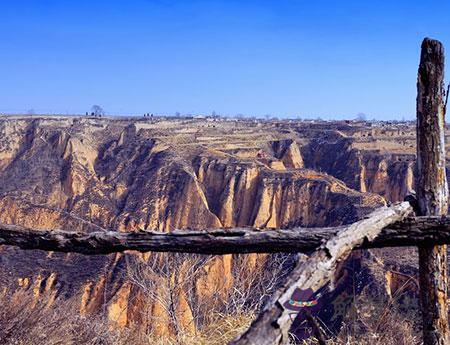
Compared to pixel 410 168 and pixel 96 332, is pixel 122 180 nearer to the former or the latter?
pixel 410 168

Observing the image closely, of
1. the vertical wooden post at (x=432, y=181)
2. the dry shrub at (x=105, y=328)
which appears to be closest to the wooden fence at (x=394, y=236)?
the vertical wooden post at (x=432, y=181)

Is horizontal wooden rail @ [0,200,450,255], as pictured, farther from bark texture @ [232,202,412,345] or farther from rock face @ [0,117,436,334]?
rock face @ [0,117,436,334]

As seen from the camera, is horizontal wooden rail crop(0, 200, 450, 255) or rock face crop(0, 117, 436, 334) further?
rock face crop(0, 117, 436, 334)

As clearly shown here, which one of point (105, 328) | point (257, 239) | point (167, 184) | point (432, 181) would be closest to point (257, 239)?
point (257, 239)

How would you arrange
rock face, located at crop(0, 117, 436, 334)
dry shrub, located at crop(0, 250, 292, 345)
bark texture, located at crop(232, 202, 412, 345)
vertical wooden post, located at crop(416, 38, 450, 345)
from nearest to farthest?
bark texture, located at crop(232, 202, 412, 345) < vertical wooden post, located at crop(416, 38, 450, 345) < dry shrub, located at crop(0, 250, 292, 345) < rock face, located at crop(0, 117, 436, 334)

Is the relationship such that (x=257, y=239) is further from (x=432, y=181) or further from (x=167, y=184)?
(x=167, y=184)

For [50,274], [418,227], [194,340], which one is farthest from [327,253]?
[50,274]

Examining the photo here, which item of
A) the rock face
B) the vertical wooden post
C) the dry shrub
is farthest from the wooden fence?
the rock face


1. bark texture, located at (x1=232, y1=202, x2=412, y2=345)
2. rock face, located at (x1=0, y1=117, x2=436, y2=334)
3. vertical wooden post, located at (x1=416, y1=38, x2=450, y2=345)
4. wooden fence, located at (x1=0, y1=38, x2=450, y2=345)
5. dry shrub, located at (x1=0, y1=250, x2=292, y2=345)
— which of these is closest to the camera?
bark texture, located at (x1=232, y1=202, x2=412, y2=345)
